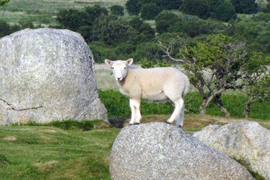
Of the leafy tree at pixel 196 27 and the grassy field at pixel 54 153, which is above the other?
the grassy field at pixel 54 153

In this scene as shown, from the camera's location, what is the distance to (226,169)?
15219 millimetres

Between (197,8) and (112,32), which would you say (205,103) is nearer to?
(112,32)

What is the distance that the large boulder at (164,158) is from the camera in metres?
14.8

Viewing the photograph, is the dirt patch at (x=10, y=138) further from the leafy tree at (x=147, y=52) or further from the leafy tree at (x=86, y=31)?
the leafy tree at (x=86, y=31)

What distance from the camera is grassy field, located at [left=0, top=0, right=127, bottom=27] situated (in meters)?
98.2

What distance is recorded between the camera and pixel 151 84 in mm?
19609

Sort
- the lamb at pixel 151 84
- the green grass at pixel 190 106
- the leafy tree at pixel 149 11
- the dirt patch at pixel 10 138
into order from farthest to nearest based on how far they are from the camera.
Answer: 1. the leafy tree at pixel 149 11
2. the green grass at pixel 190 106
3. the dirt patch at pixel 10 138
4. the lamb at pixel 151 84

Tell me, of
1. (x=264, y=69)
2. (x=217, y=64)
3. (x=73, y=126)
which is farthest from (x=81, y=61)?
(x=264, y=69)

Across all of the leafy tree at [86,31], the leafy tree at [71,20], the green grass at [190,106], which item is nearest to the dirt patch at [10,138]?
the green grass at [190,106]

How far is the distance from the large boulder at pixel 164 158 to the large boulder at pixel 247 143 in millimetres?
1491

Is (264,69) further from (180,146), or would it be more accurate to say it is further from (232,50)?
(180,146)

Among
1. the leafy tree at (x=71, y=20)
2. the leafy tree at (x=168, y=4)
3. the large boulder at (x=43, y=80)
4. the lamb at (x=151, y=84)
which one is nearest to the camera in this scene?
the lamb at (x=151, y=84)

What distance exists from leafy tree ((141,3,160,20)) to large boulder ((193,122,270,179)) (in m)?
93.0

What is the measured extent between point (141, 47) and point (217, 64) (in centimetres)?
3545
